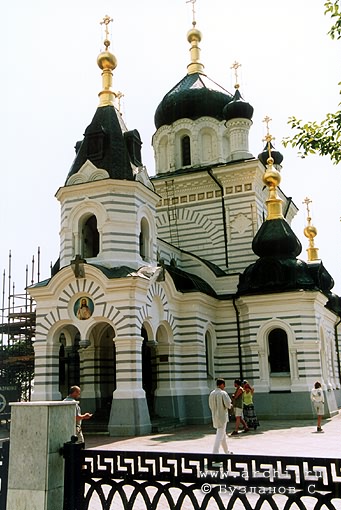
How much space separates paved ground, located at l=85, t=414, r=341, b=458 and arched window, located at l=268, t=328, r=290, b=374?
319cm

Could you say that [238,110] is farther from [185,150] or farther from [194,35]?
[194,35]

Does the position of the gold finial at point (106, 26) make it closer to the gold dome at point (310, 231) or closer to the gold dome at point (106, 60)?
the gold dome at point (106, 60)

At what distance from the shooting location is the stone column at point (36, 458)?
5.15 meters

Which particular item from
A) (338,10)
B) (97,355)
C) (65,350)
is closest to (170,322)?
(97,355)

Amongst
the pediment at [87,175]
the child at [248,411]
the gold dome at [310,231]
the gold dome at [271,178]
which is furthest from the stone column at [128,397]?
the gold dome at [310,231]

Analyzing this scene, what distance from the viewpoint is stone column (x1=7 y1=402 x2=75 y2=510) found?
515cm

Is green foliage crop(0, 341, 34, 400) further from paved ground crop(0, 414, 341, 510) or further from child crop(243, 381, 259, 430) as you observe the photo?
child crop(243, 381, 259, 430)

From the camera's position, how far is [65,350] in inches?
824

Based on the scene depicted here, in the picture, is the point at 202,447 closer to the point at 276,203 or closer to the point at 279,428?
the point at 279,428

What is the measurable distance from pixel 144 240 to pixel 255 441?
8.71m

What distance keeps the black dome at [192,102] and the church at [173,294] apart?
152 centimetres

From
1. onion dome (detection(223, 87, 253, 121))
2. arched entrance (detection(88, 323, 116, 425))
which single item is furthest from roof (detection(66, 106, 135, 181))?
onion dome (detection(223, 87, 253, 121))

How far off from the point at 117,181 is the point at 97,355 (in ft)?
21.4

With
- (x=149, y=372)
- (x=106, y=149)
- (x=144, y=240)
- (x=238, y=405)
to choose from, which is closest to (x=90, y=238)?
(x=144, y=240)
